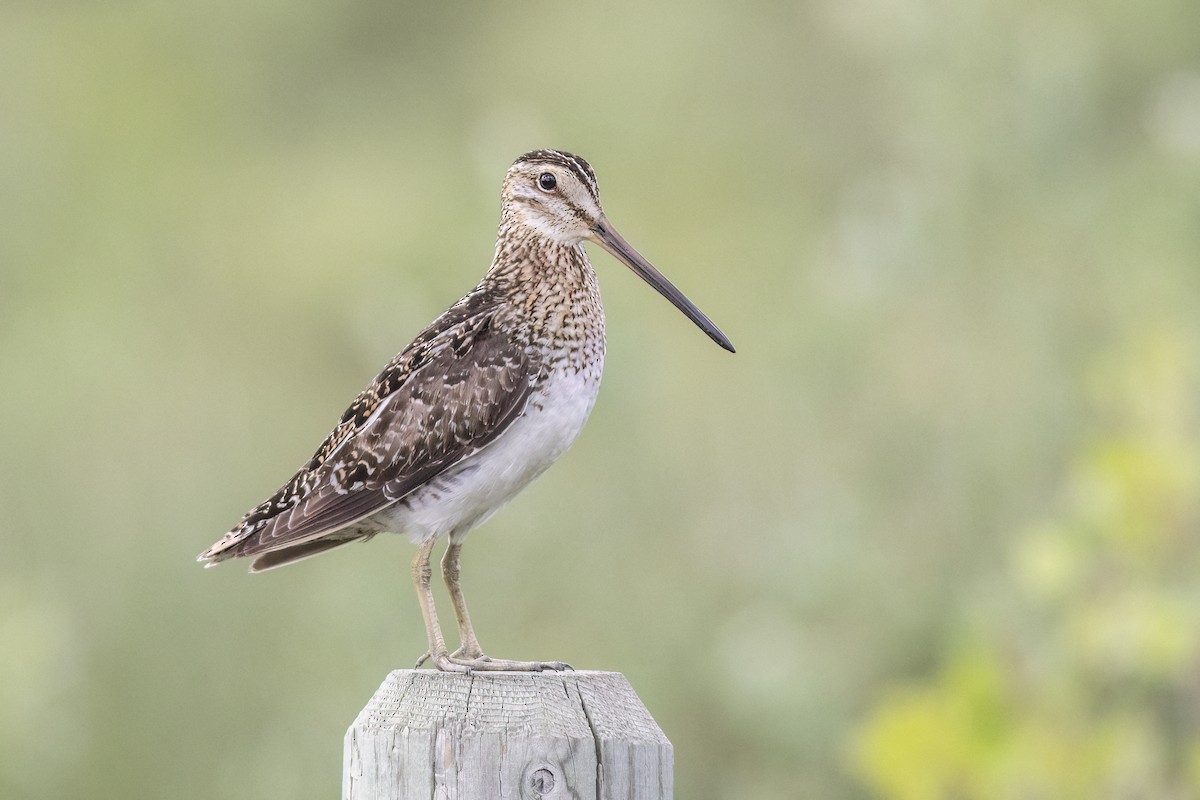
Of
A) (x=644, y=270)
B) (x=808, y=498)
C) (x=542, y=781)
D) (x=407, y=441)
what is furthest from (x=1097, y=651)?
(x=542, y=781)

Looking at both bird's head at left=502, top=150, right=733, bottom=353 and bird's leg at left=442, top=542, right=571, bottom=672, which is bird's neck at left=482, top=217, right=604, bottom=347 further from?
bird's leg at left=442, top=542, right=571, bottom=672

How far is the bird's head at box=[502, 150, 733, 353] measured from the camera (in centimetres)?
492

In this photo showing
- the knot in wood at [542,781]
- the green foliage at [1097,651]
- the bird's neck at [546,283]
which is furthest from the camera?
the green foliage at [1097,651]

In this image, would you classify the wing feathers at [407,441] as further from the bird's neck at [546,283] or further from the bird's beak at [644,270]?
the bird's beak at [644,270]

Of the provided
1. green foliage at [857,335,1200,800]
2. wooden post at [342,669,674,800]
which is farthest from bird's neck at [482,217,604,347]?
green foliage at [857,335,1200,800]

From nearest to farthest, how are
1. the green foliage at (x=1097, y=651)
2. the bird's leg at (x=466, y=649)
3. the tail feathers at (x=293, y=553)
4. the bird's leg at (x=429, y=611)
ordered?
the bird's leg at (x=466, y=649) → the bird's leg at (x=429, y=611) → the tail feathers at (x=293, y=553) → the green foliage at (x=1097, y=651)

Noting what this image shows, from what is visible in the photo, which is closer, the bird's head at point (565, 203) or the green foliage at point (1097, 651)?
the bird's head at point (565, 203)

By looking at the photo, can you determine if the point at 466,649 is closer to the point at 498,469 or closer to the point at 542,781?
the point at 498,469

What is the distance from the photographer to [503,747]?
10.4ft

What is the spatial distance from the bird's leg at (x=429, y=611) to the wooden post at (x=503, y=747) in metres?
0.81

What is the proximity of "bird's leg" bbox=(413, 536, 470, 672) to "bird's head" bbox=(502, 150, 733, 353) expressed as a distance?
933 millimetres

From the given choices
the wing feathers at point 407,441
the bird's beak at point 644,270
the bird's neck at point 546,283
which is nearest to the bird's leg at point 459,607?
the wing feathers at point 407,441

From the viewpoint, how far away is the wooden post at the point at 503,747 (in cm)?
316

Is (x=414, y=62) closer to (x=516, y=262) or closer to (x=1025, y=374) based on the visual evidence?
(x=1025, y=374)
